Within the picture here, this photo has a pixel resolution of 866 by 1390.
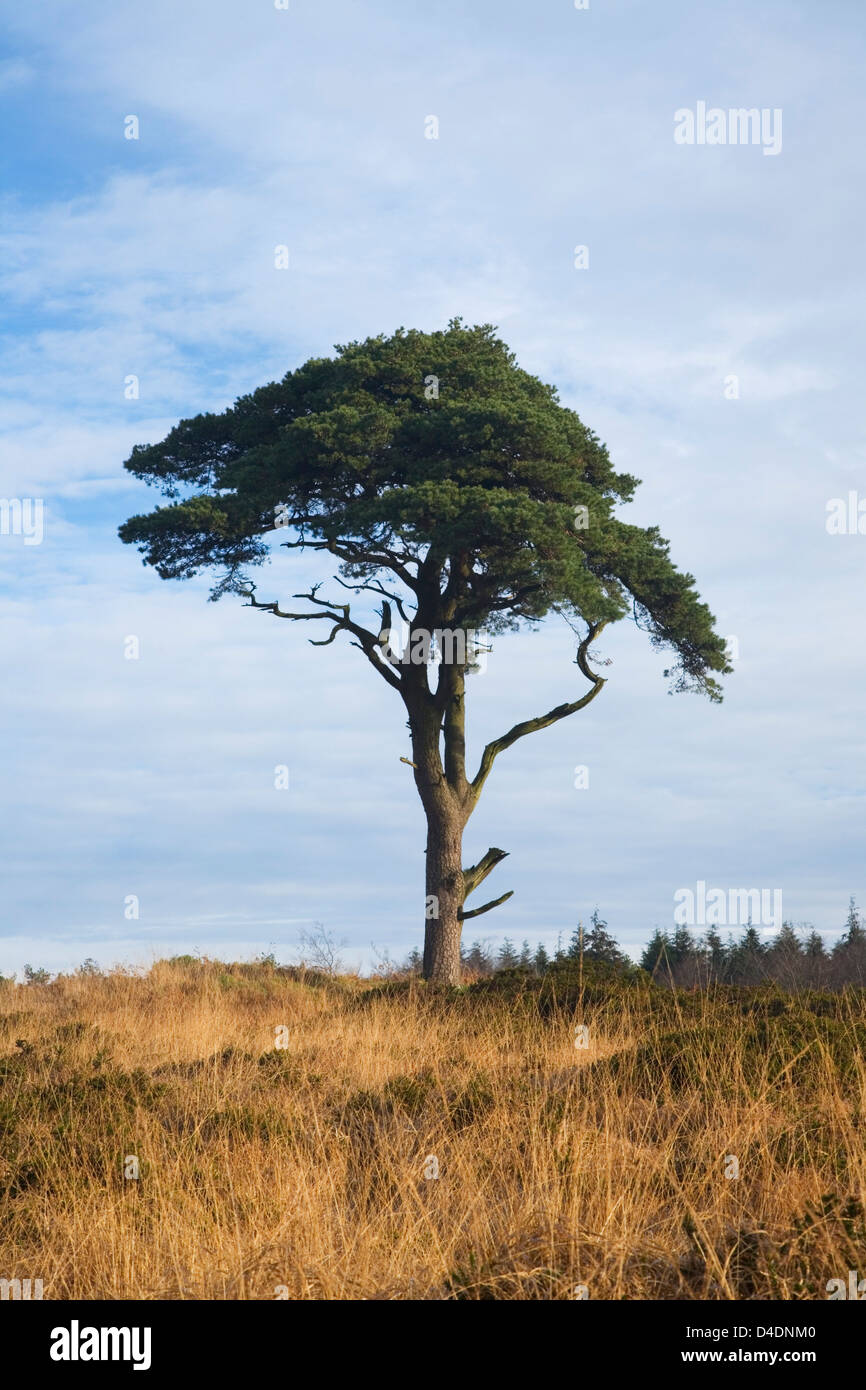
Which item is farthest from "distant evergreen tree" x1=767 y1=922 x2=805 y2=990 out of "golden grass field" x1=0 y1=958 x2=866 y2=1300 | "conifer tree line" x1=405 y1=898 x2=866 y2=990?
"golden grass field" x1=0 y1=958 x2=866 y2=1300

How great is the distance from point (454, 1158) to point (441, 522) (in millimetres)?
12976

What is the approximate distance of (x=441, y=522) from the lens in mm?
18891

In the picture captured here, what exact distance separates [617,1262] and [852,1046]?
19.8ft

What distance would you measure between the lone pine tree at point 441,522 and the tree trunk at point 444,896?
0.10ft

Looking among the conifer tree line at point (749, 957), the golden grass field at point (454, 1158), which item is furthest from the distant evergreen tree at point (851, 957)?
the golden grass field at point (454, 1158)

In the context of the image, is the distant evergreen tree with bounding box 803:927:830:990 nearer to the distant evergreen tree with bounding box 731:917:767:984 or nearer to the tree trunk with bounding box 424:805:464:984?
the distant evergreen tree with bounding box 731:917:767:984

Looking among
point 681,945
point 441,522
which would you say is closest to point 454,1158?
point 441,522

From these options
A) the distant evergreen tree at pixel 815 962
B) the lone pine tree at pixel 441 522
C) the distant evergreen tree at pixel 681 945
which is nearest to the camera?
the lone pine tree at pixel 441 522

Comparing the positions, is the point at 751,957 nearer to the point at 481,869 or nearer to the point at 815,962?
the point at 815,962

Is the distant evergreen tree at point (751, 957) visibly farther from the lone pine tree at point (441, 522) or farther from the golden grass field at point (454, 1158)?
the golden grass field at point (454, 1158)

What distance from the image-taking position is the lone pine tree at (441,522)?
19.2 metres

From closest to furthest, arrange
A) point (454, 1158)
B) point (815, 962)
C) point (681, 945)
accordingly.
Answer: point (454, 1158) < point (815, 962) < point (681, 945)

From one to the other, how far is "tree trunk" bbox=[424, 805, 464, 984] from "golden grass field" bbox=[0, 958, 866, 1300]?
278 inches
